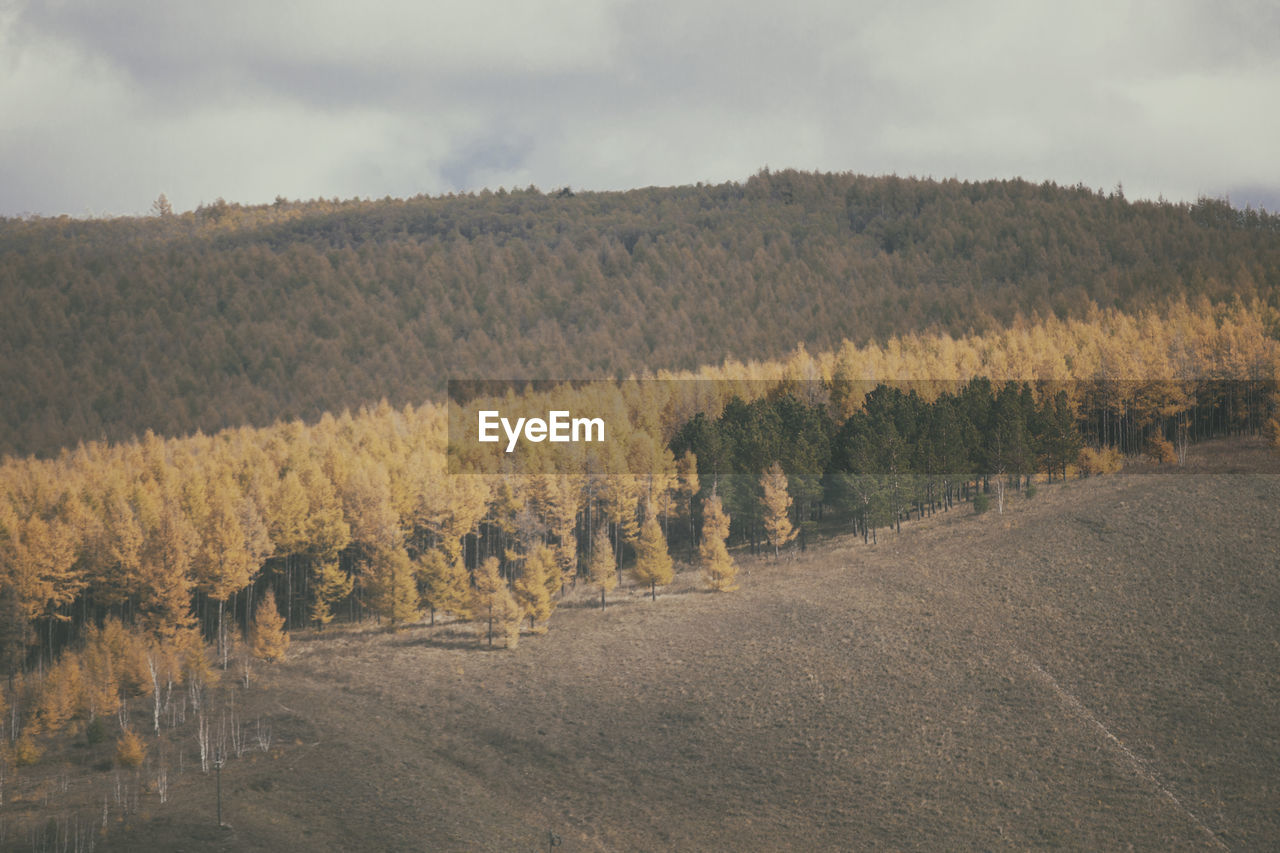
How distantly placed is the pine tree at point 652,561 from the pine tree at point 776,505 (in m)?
10.5

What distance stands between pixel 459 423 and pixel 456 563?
40444 mm

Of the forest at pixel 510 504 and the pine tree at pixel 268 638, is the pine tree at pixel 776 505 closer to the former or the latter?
the forest at pixel 510 504

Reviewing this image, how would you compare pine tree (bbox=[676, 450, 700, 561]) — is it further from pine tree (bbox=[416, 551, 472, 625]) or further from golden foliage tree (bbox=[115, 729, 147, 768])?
golden foliage tree (bbox=[115, 729, 147, 768])

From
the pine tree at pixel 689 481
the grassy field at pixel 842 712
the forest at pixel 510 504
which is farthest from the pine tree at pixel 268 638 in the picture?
the pine tree at pixel 689 481

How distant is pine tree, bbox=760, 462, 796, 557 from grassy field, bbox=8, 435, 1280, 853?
470 centimetres

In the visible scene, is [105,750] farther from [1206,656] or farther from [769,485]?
[1206,656]

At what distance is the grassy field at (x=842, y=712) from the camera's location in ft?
149

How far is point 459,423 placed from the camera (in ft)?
396

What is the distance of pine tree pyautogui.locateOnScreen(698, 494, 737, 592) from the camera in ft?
260

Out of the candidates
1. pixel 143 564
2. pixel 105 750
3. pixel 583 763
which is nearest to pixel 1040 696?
pixel 583 763

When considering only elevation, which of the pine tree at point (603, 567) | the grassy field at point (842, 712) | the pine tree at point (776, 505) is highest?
the pine tree at point (776, 505)

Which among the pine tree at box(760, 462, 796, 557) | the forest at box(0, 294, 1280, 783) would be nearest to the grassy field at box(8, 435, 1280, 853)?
the pine tree at box(760, 462, 796, 557)

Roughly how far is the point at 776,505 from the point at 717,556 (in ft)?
27.5

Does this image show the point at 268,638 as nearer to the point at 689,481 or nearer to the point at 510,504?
the point at 510,504
